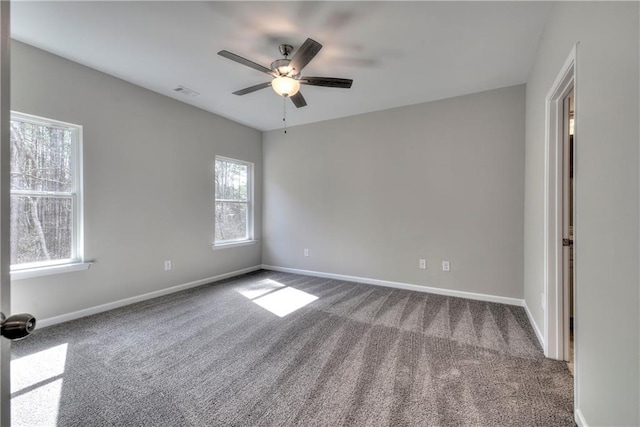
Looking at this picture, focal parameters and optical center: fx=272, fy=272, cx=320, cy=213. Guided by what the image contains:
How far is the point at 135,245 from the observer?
10.9 ft

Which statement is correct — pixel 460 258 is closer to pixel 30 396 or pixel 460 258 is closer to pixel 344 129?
pixel 344 129

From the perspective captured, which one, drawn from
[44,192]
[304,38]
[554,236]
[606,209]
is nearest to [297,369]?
[606,209]

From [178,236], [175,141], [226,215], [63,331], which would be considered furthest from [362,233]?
[63,331]

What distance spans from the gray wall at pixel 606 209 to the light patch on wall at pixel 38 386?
2.73 m

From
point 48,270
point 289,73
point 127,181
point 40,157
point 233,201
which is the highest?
point 289,73

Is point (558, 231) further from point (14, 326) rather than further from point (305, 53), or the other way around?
point (14, 326)

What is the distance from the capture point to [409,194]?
3.85m

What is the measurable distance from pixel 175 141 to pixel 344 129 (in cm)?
248

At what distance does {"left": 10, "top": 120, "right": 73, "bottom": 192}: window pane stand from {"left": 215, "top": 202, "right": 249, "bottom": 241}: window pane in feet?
6.40

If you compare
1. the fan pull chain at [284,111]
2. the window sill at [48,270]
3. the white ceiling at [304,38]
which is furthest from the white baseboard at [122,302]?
the fan pull chain at [284,111]

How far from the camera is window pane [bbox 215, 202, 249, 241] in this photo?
449cm

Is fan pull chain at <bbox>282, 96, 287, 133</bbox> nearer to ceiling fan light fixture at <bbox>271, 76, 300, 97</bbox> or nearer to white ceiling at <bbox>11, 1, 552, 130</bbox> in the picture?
white ceiling at <bbox>11, 1, 552, 130</bbox>

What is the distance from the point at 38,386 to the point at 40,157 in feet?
6.84

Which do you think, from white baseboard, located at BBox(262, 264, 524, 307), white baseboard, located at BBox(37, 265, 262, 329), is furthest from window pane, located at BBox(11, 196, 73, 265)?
white baseboard, located at BBox(262, 264, 524, 307)
